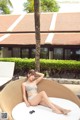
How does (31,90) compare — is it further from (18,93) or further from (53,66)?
(53,66)

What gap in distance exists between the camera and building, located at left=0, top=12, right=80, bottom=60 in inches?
825

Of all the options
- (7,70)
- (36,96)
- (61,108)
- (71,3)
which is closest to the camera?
(61,108)

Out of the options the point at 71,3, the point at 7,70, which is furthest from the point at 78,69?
the point at 71,3

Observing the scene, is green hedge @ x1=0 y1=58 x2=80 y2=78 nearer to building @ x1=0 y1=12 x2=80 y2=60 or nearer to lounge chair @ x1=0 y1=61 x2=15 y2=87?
building @ x1=0 y1=12 x2=80 y2=60

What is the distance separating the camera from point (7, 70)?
14406mm

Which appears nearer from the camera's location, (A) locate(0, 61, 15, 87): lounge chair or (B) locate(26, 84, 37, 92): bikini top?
(B) locate(26, 84, 37, 92): bikini top

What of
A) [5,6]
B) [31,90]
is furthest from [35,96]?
[5,6]

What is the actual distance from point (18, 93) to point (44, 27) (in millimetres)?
15046

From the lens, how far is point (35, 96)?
28.5 feet

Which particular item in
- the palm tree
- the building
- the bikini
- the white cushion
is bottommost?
the white cushion

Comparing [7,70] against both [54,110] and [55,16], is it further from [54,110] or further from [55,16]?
[55,16]

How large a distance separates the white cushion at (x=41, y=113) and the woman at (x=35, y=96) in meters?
0.12

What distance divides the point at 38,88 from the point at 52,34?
12927 mm

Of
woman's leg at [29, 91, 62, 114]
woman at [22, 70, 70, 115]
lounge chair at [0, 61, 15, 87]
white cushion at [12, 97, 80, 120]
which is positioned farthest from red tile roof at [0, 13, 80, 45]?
white cushion at [12, 97, 80, 120]
